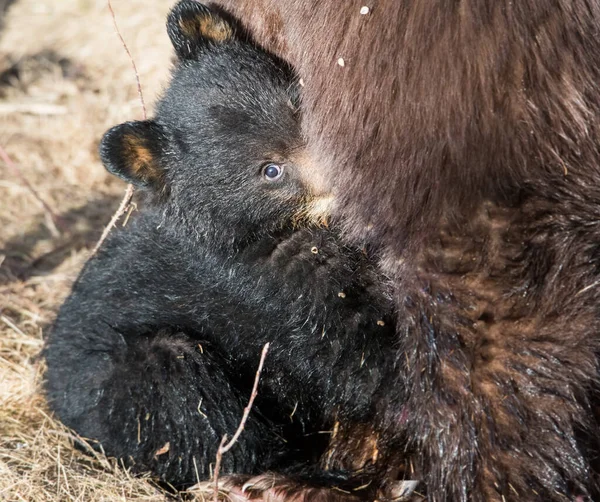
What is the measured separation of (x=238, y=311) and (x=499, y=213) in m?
1.44

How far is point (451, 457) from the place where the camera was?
307cm

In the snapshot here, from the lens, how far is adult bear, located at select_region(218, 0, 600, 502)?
2889 millimetres

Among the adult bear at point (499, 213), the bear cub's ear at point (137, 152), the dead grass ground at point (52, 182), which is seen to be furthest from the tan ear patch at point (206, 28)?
the dead grass ground at point (52, 182)

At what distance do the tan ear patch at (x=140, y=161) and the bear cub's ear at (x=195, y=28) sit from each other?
48 cm

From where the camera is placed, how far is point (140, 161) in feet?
12.7

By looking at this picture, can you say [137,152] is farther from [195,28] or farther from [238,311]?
[238,311]

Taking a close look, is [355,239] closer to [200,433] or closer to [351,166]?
[351,166]

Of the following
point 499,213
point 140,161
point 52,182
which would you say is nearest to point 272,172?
point 140,161

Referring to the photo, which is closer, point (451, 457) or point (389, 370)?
point (451, 457)

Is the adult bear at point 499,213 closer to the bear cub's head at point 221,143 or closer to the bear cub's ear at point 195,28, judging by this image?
the bear cub's head at point 221,143

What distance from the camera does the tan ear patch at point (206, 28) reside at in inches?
153

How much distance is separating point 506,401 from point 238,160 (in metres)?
1.52

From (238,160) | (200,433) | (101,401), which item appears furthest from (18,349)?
A: (238,160)

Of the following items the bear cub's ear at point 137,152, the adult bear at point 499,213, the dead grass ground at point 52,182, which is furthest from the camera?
the dead grass ground at point 52,182
